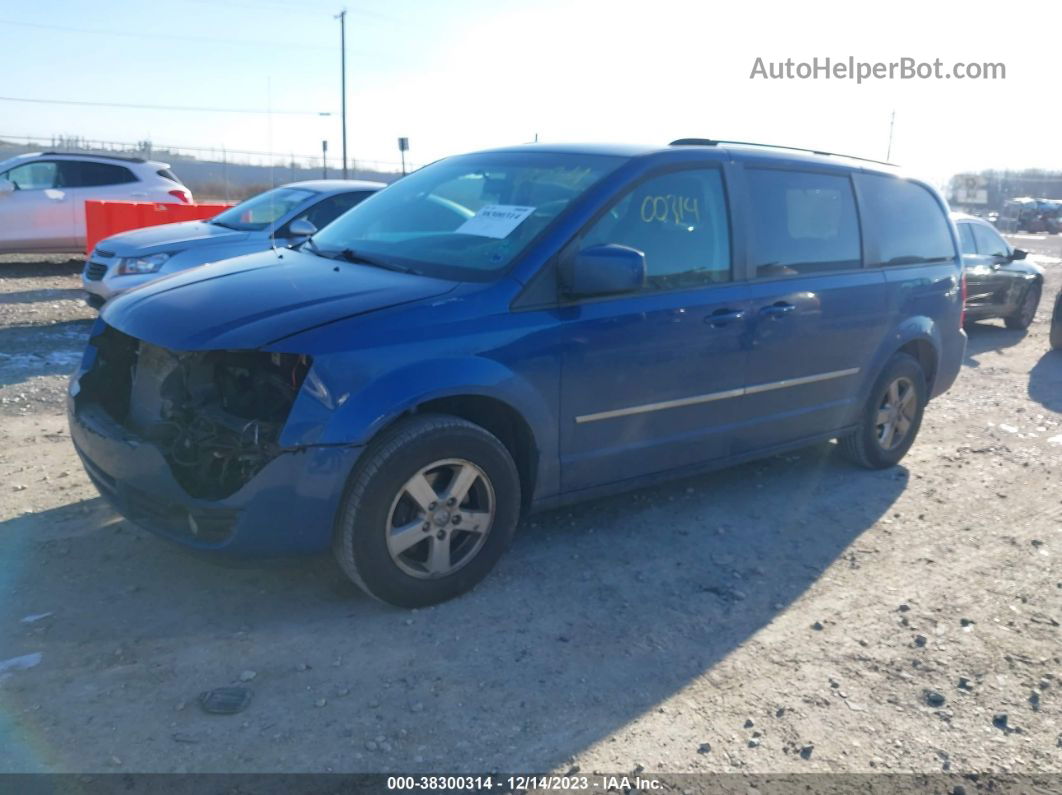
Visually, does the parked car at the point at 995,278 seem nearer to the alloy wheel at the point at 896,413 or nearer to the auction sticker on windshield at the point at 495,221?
the alloy wheel at the point at 896,413

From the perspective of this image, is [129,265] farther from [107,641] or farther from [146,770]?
[146,770]

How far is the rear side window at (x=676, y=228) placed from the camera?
170 inches

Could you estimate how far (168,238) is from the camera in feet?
30.1

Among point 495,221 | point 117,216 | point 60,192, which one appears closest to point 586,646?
point 495,221

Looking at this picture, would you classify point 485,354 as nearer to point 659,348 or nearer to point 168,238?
point 659,348

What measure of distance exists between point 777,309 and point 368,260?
211cm

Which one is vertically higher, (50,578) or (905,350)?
(905,350)

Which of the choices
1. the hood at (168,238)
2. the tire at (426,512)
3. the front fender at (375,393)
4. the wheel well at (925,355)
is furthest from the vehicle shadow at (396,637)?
the hood at (168,238)

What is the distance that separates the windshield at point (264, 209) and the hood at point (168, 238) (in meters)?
0.18

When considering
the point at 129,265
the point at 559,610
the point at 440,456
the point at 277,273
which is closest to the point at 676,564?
the point at 559,610

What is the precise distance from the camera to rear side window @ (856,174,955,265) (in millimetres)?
5633

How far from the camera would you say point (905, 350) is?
5.96 meters

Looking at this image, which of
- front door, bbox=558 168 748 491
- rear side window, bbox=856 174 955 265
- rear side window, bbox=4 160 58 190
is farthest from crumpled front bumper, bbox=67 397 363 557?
rear side window, bbox=4 160 58 190

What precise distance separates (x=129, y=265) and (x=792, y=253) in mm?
6471
